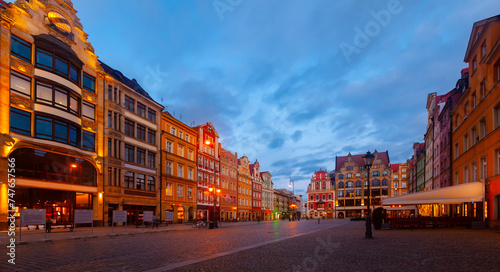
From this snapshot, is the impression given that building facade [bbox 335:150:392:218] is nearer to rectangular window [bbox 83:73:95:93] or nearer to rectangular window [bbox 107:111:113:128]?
rectangular window [bbox 107:111:113:128]

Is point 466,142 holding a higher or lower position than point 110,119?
lower

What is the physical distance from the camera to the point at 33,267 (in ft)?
30.0

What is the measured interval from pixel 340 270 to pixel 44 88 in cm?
2905

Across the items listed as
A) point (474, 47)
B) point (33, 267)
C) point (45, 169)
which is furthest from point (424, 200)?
point (45, 169)

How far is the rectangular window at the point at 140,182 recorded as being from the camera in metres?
Result: 41.7

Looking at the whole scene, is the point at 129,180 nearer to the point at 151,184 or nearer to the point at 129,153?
the point at 129,153

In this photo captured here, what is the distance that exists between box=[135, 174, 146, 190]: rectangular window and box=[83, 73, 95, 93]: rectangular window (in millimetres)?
11222

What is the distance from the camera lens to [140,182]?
42375 millimetres

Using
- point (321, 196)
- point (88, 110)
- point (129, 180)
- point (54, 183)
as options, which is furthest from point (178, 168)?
point (321, 196)

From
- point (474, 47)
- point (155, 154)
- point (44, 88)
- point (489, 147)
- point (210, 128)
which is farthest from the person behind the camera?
point (210, 128)

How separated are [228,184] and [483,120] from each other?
5144 cm

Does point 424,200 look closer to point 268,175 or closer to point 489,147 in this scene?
point 489,147

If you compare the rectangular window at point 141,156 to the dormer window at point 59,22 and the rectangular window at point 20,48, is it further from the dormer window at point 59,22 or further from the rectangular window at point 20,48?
the rectangular window at point 20,48

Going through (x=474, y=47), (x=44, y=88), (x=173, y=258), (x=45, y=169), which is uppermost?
(x=474, y=47)
